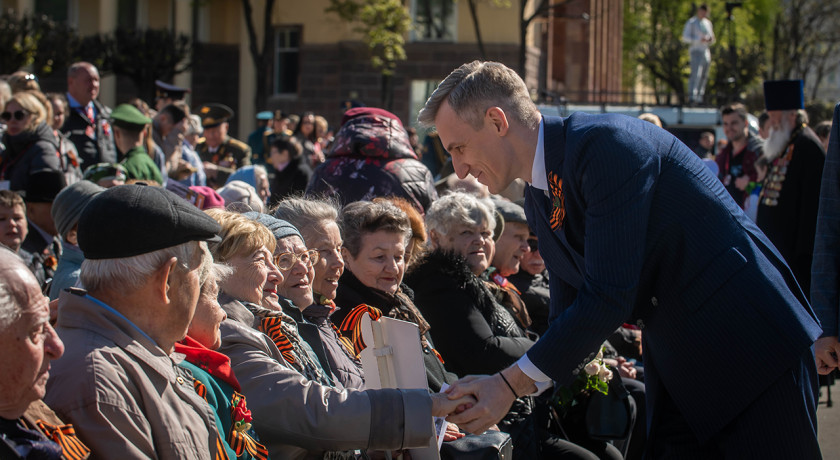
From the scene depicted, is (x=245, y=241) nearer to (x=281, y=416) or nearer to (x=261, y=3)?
(x=281, y=416)

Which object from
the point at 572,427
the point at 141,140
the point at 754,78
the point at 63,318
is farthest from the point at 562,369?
the point at 754,78

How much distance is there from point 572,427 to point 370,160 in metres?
2.16

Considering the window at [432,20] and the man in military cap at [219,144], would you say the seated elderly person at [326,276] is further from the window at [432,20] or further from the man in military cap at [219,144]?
the window at [432,20]

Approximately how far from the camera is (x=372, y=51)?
2398 cm

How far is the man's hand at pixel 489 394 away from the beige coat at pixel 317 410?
0.44 feet

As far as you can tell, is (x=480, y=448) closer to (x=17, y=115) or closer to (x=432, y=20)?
(x=17, y=115)

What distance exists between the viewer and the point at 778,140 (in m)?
7.48

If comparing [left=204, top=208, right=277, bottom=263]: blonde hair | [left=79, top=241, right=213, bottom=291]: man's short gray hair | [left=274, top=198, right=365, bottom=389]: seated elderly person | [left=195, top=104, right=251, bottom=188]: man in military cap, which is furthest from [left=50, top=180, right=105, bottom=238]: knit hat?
[left=195, top=104, right=251, bottom=188]: man in military cap

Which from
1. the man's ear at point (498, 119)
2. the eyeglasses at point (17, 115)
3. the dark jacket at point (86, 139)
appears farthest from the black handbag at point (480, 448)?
the dark jacket at point (86, 139)

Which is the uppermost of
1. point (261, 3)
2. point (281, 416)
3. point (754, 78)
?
point (261, 3)

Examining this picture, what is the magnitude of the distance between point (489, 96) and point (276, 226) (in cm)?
117

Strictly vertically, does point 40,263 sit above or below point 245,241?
below

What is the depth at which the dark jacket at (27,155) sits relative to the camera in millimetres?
6102

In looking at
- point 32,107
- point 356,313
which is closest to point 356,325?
point 356,313
